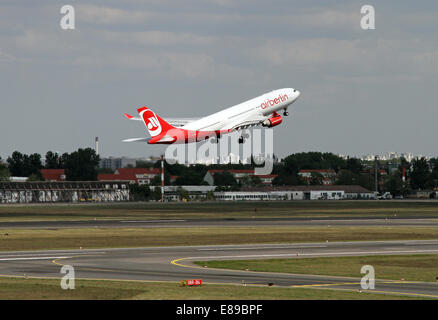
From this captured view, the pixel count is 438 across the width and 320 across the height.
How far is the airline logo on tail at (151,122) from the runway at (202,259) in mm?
29736

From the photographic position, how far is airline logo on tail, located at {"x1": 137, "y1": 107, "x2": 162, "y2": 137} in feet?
342

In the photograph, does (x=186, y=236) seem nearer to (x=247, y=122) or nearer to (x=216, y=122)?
(x=216, y=122)

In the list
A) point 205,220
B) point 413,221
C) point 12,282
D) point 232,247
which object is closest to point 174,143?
point 205,220

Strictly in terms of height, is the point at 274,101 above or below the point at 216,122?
above

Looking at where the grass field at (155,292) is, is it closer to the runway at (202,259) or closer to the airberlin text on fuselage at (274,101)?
the runway at (202,259)

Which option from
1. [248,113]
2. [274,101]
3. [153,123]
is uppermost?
[274,101]

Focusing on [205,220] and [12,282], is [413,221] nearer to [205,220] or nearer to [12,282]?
[205,220]

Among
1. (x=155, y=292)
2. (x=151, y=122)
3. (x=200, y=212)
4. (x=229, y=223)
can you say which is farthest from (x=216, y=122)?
(x=155, y=292)

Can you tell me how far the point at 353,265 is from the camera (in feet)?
205

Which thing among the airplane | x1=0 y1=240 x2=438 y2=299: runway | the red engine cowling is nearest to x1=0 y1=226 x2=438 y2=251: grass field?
x1=0 y1=240 x2=438 y2=299: runway

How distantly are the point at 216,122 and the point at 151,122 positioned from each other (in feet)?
28.5

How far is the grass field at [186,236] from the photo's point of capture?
3184 inches
